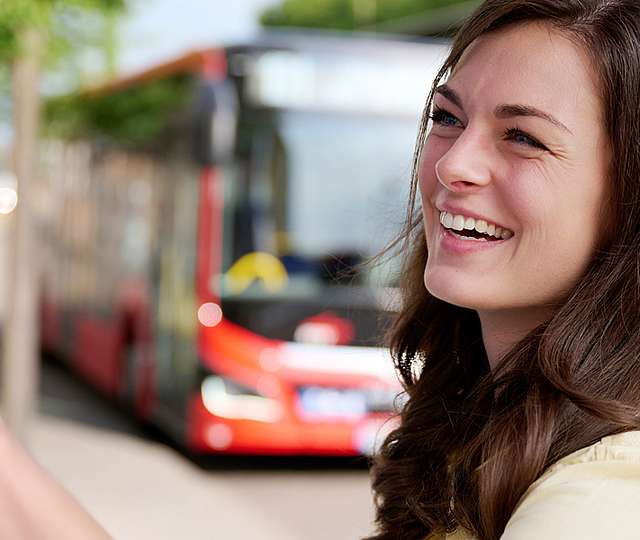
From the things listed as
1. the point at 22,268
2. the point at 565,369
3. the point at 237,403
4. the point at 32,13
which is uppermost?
the point at 32,13

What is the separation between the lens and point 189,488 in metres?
9.10

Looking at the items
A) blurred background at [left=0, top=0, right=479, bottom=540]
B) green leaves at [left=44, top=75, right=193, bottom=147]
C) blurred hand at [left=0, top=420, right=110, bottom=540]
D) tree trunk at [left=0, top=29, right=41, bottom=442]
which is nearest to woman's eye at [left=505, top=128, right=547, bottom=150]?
blurred hand at [left=0, top=420, right=110, bottom=540]

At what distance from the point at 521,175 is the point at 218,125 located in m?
7.81

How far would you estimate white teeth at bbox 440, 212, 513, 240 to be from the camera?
65.4 inches

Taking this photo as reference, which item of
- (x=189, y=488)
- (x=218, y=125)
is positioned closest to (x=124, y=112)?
(x=218, y=125)

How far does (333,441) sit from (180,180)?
2.23m

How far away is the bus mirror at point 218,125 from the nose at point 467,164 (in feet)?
25.3

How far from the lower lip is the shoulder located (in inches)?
12.4

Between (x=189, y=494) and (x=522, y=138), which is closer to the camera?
(x=522, y=138)

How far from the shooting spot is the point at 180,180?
32.9 feet

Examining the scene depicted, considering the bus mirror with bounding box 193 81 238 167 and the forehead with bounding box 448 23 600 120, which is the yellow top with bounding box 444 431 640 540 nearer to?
the forehead with bounding box 448 23 600 120

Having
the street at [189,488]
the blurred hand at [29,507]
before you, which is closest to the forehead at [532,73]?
the blurred hand at [29,507]

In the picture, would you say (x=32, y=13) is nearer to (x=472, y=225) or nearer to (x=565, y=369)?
(x=472, y=225)

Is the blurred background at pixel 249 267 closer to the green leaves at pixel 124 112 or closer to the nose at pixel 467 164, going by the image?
the green leaves at pixel 124 112
